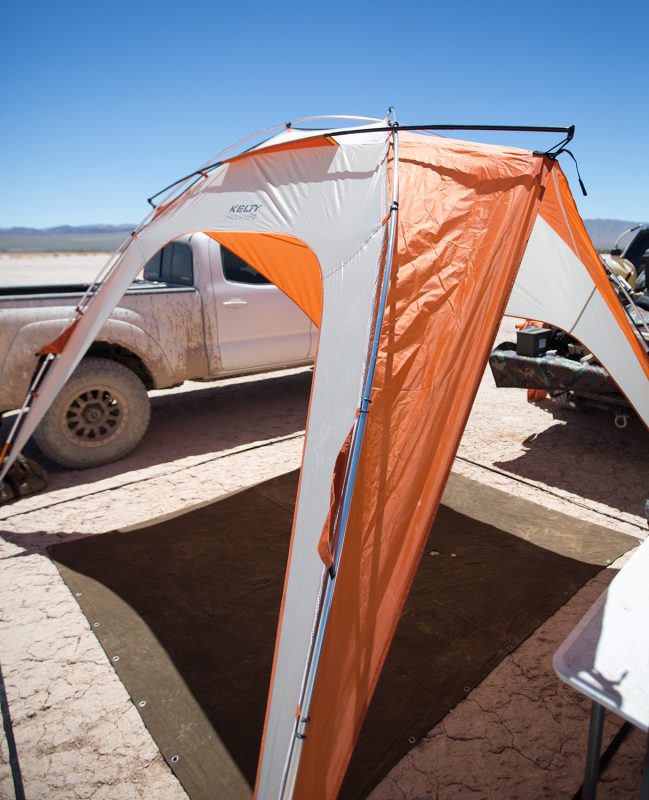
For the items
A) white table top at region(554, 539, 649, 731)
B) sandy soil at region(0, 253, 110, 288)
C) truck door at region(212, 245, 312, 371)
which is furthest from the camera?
sandy soil at region(0, 253, 110, 288)

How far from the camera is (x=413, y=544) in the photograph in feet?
6.32

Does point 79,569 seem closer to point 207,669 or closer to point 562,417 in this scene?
point 207,669

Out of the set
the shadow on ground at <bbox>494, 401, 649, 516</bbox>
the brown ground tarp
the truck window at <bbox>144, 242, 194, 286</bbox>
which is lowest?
the brown ground tarp

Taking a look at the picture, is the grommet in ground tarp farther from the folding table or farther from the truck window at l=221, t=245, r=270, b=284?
the truck window at l=221, t=245, r=270, b=284

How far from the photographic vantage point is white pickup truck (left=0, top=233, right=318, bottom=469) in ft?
15.2

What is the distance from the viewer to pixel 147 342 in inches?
204

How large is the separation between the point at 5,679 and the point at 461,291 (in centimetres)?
287

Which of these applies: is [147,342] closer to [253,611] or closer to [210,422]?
[210,422]

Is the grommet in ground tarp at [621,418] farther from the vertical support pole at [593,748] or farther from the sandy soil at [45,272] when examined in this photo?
the sandy soil at [45,272]

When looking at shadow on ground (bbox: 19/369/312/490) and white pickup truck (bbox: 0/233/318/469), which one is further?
shadow on ground (bbox: 19/369/312/490)

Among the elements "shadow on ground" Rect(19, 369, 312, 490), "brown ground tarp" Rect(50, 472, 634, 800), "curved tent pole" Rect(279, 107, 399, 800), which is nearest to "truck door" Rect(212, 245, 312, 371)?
"shadow on ground" Rect(19, 369, 312, 490)

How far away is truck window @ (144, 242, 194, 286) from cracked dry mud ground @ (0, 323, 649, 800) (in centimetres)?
163

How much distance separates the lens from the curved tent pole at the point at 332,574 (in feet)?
5.46

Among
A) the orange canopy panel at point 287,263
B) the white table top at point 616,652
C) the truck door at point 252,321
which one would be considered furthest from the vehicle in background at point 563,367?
the white table top at point 616,652
